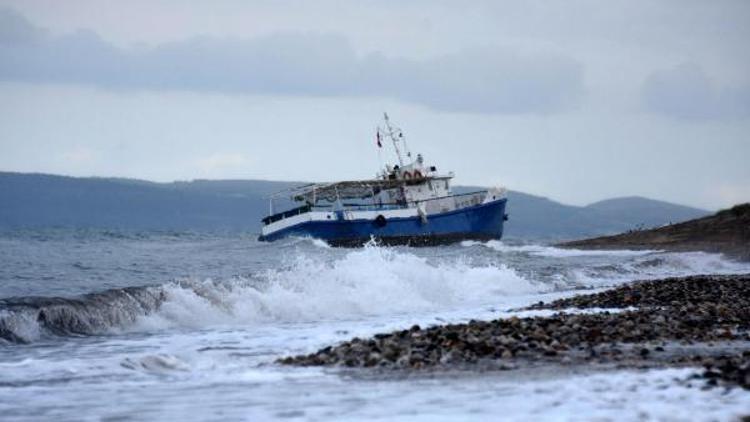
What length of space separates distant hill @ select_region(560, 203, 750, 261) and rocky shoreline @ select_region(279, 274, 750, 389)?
36.7 metres

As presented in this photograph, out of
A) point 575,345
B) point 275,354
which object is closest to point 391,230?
point 275,354

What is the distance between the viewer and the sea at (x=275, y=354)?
10188mm

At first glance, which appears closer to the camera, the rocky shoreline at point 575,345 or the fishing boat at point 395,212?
the rocky shoreline at point 575,345

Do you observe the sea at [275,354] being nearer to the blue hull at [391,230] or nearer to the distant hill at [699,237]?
the distant hill at [699,237]

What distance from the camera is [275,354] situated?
15.3 meters

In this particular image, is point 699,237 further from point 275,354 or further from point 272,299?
Answer: point 275,354

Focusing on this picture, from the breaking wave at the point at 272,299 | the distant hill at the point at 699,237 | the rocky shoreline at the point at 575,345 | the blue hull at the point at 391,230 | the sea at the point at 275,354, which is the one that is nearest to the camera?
the sea at the point at 275,354

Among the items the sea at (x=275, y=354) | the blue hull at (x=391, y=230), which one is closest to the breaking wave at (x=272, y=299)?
the sea at (x=275, y=354)

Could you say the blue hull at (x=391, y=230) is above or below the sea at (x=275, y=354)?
above

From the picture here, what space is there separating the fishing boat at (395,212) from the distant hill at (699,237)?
268 inches

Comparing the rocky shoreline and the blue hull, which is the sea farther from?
the blue hull

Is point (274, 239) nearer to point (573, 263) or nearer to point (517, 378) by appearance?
point (573, 263)

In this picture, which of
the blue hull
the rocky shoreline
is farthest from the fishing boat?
the rocky shoreline

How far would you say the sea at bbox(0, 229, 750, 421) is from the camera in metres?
10.2
